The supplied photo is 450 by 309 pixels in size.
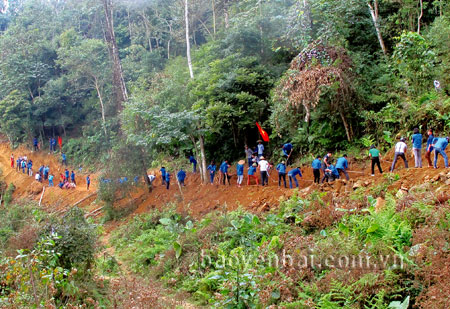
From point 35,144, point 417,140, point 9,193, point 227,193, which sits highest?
point 35,144

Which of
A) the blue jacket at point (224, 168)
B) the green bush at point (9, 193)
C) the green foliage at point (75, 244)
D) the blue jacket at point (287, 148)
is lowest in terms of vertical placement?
the green bush at point (9, 193)

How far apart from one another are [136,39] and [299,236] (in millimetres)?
33279

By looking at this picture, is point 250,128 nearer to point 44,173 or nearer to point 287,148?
point 287,148

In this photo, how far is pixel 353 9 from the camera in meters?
17.2

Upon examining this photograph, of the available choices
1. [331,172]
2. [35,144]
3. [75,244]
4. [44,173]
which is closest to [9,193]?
[44,173]

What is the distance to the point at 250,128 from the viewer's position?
2061 centimetres

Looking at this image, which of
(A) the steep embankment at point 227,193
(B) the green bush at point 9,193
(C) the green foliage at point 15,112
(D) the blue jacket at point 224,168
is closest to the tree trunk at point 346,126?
(A) the steep embankment at point 227,193

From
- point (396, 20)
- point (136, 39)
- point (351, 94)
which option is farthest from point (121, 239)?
point (136, 39)

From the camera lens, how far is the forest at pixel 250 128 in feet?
20.6

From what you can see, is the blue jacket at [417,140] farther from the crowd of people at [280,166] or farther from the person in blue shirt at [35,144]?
the person in blue shirt at [35,144]

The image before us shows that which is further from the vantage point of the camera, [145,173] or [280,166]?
[145,173]

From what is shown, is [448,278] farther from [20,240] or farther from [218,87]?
[218,87]

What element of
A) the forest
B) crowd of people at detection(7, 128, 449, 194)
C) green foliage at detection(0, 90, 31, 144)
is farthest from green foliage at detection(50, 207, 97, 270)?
green foliage at detection(0, 90, 31, 144)

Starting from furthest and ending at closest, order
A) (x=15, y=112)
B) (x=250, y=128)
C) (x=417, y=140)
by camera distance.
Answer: (x=15, y=112)
(x=250, y=128)
(x=417, y=140)
